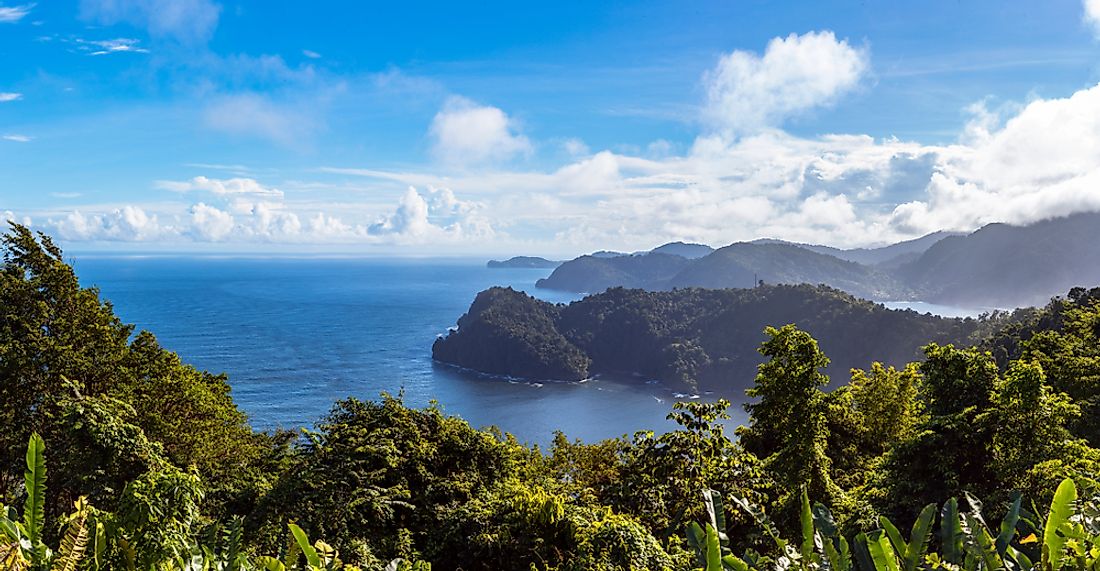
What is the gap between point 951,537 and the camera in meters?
2.28

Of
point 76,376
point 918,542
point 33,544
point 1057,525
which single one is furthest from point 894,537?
point 76,376

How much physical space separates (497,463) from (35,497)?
499 inches

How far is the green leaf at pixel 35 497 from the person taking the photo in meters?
1.94

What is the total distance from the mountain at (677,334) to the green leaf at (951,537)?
369ft

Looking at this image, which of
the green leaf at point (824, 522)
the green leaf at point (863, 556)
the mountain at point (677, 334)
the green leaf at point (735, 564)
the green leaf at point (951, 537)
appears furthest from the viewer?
the mountain at point (677, 334)

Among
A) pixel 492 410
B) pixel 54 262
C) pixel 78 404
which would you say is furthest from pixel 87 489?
pixel 492 410

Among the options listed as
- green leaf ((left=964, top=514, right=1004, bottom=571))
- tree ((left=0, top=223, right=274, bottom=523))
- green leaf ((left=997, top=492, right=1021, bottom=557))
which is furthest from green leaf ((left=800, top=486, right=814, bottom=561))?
tree ((left=0, top=223, right=274, bottom=523))

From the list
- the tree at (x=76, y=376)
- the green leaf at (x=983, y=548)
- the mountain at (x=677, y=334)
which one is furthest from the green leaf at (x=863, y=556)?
the mountain at (x=677, y=334)

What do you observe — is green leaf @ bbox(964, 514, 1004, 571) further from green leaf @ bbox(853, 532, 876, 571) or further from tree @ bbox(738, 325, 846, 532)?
tree @ bbox(738, 325, 846, 532)

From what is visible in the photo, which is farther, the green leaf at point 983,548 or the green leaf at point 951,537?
the green leaf at point 951,537

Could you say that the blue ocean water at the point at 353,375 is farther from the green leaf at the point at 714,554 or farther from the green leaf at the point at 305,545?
the green leaf at the point at 714,554

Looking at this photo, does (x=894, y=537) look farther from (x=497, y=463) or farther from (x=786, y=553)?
(x=497, y=463)

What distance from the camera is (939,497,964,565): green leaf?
2197 millimetres

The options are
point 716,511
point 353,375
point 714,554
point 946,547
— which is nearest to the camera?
point 714,554
